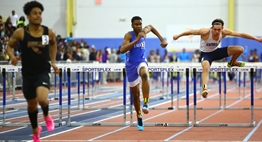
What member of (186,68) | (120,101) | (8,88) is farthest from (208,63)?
(8,88)

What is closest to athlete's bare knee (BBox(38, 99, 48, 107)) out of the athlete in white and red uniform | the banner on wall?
the athlete in white and red uniform

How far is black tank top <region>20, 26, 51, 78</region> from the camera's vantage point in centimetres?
820

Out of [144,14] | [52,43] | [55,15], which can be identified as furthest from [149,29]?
[144,14]

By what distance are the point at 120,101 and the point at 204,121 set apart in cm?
697

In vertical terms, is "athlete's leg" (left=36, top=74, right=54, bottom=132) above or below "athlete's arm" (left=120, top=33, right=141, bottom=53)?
below

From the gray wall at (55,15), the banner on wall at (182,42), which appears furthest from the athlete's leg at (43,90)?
the gray wall at (55,15)

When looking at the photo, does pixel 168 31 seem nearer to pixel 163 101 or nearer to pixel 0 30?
pixel 0 30

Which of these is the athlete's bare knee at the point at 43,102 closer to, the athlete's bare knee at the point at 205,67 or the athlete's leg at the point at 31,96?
the athlete's leg at the point at 31,96

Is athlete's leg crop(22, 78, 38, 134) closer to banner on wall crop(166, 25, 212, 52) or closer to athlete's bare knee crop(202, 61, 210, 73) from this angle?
athlete's bare knee crop(202, 61, 210, 73)

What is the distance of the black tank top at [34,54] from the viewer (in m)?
8.20

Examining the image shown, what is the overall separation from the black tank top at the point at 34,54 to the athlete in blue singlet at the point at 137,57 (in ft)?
6.05

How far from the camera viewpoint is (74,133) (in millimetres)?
10688

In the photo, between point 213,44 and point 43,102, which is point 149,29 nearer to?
point 213,44

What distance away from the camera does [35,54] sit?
8.23 metres
